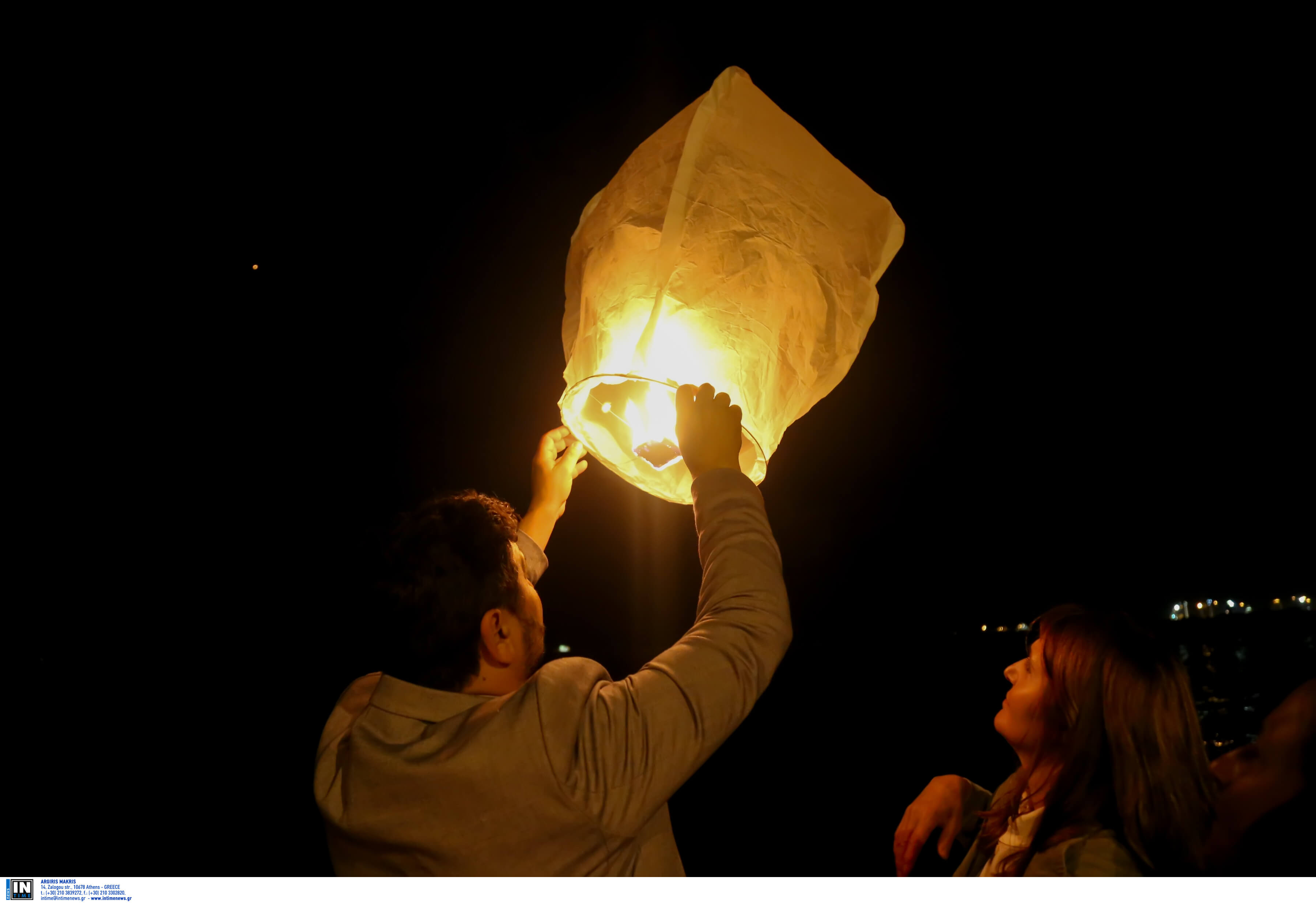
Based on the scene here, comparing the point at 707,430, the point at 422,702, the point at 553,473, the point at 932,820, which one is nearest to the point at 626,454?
the point at 553,473

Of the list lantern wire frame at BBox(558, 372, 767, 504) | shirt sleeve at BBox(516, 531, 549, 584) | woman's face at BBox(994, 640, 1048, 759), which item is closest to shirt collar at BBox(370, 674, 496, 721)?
shirt sleeve at BBox(516, 531, 549, 584)

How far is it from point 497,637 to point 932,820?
47.6 inches

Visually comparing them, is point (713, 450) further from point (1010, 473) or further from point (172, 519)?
point (1010, 473)

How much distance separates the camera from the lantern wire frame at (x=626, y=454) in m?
1.37

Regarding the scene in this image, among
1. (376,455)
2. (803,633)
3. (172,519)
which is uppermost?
(376,455)

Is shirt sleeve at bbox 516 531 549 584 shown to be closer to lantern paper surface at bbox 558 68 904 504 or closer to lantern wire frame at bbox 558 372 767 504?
lantern wire frame at bbox 558 372 767 504

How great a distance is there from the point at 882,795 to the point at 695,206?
4.44 meters

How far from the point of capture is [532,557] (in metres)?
1.57

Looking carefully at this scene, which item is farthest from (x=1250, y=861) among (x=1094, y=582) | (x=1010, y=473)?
(x=1094, y=582)

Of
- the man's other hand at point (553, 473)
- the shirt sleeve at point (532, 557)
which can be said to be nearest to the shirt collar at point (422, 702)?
the shirt sleeve at point (532, 557)

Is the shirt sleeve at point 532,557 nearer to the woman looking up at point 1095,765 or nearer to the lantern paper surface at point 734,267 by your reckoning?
the lantern paper surface at point 734,267

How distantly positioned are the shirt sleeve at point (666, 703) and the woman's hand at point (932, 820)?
3.06 ft

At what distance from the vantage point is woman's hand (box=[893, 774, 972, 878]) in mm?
1624

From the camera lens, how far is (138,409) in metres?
2.44
